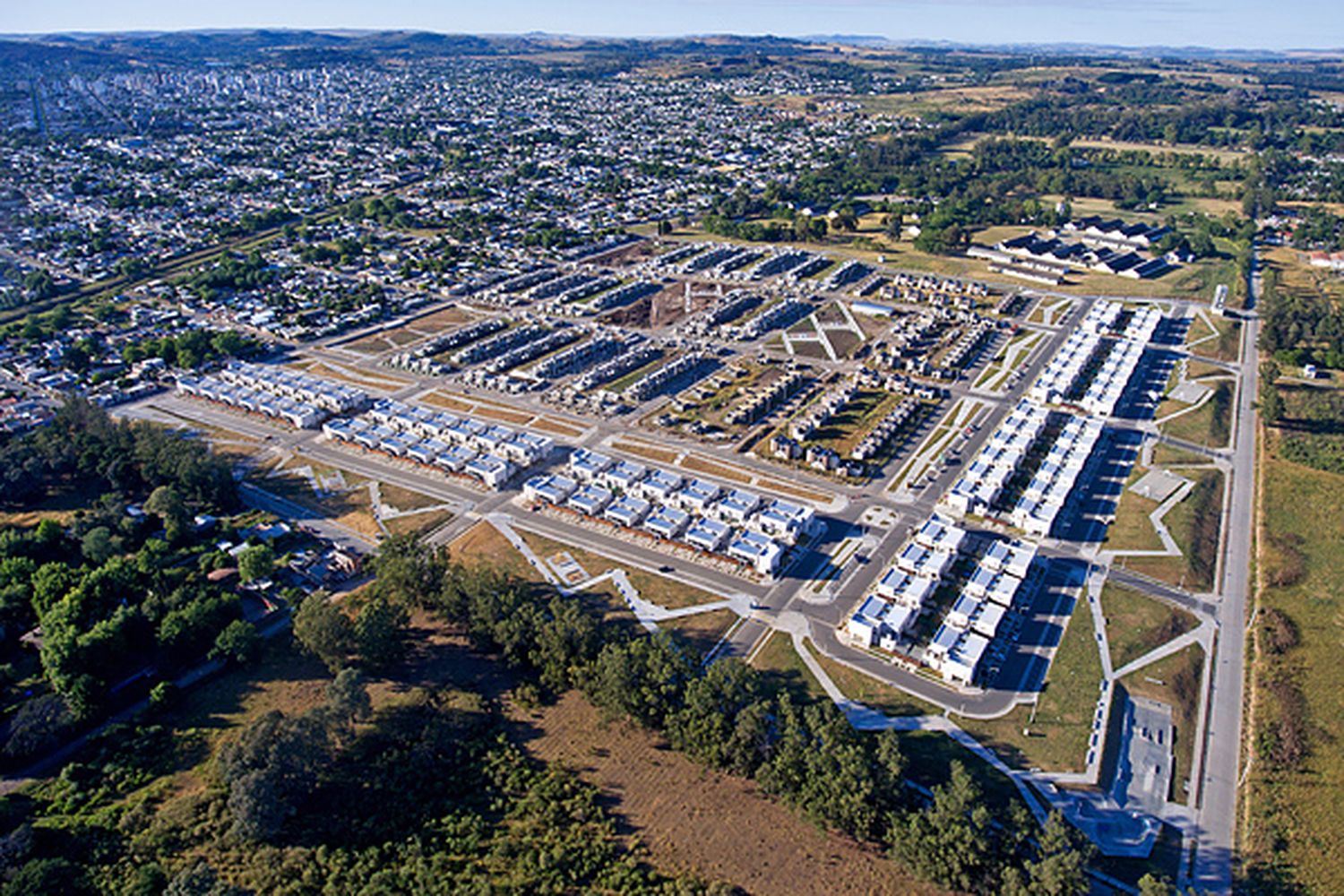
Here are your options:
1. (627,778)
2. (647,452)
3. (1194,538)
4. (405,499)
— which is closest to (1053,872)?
(627,778)

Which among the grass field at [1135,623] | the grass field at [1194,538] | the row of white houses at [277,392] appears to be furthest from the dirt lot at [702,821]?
the row of white houses at [277,392]

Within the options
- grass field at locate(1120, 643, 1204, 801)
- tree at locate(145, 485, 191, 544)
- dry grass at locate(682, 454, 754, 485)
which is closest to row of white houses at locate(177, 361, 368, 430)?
tree at locate(145, 485, 191, 544)

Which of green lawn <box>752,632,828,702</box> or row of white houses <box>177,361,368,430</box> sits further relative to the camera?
row of white houses <box>177,361,368,430</box>

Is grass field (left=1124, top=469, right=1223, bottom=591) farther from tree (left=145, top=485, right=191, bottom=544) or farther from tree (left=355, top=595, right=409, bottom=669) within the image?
tree (left=145, top=485, right=191, bottom=544)

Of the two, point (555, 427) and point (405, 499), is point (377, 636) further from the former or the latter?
point (555, 427)

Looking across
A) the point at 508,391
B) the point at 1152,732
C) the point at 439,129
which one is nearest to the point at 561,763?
the point at 1152,732

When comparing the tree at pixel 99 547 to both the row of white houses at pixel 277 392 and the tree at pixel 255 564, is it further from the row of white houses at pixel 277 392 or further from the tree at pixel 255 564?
the row of white houses at pixel 277 392

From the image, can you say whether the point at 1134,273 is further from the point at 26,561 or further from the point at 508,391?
the point at 26,561
